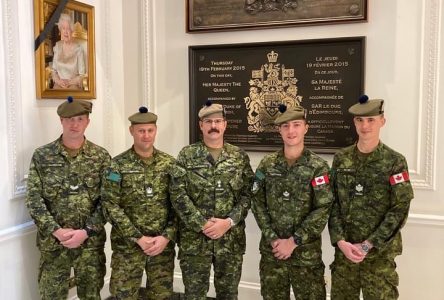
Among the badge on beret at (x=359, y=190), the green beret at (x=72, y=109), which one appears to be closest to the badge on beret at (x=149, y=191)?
the green beret at (x=72, y=109)

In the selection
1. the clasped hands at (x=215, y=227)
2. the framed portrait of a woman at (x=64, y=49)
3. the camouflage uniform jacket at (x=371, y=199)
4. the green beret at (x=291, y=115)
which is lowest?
the clasped hands at (x=215, y=227)

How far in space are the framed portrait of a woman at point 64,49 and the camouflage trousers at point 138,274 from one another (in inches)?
47.9

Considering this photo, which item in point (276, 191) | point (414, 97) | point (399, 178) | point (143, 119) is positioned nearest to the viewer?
point (399, 178)

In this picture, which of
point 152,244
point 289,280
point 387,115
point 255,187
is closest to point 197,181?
point 255,187

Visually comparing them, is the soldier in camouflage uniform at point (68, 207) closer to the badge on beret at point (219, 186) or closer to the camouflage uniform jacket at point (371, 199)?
the badge on beret at point (219, 186)

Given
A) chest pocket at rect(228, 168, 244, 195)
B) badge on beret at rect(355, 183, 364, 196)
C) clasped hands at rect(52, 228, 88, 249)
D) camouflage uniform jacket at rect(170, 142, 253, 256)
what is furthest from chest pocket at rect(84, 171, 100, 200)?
badge on beret at rect(355, 183, 364, 196)

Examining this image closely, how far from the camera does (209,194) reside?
111 inches

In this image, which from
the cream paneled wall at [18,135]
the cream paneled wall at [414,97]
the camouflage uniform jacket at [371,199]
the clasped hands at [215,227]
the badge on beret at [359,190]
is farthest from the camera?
the cream paneled wall at [414,97]

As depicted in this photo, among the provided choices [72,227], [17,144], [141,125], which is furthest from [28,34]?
[72,227]

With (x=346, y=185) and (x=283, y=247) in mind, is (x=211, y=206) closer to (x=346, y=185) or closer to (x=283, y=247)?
(x=283, y=247)

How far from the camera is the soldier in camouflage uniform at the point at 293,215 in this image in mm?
2646

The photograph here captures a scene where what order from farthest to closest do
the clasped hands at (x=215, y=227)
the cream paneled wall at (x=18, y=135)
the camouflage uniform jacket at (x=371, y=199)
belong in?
the cream paneled wall at (x=18, y=135) < the clasped hands at (x=215, y=227) < the camouflage uniform jacket at (x=371, y=199)

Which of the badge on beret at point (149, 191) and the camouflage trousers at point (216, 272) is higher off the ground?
the badge on beret at point (149, 191)

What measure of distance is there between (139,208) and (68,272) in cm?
61
